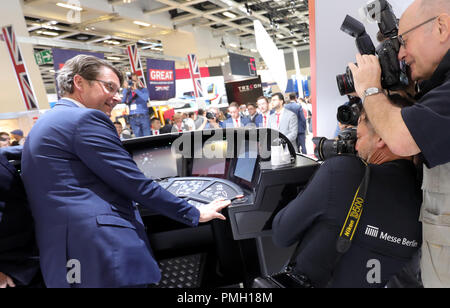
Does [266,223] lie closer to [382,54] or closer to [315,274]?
[315,274]

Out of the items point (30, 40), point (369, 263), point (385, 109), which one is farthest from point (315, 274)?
point (30, 40)

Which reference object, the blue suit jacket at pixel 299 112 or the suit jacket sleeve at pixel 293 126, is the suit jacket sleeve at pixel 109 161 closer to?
the suit jacket sleeve at pixel 293 126

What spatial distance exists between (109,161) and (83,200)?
0.56 ft

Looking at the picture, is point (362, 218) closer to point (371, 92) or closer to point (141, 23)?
point (371, 92)

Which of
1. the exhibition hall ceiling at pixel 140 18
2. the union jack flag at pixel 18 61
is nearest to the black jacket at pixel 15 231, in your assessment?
the union jack flag at pixel 18 61

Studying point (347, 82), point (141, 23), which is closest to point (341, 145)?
point (347, 82)

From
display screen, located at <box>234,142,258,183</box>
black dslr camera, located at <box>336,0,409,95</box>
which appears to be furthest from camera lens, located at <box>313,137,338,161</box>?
display screen, located at <box>234,142,258,183</box>

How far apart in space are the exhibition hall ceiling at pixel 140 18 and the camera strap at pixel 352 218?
317 inches

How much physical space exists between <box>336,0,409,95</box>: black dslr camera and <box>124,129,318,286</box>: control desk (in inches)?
21.8

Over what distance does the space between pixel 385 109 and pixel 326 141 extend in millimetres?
367

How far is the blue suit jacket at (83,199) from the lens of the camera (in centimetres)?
112

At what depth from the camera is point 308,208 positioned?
1.03 metres

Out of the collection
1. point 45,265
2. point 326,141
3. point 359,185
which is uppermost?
point 326,141
